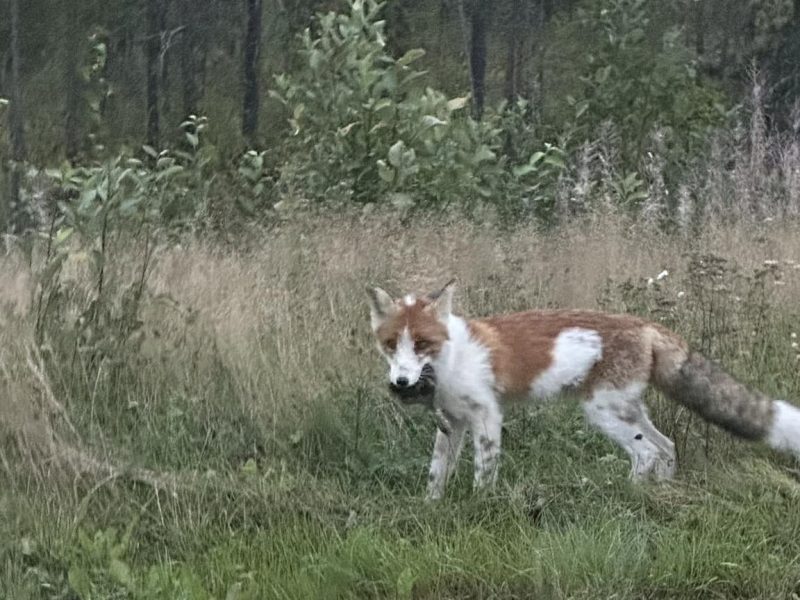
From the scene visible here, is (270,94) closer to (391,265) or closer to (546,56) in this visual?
(546,56)

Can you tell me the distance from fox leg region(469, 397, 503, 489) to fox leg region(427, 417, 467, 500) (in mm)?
80

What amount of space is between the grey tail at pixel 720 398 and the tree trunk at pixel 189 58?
817 cm

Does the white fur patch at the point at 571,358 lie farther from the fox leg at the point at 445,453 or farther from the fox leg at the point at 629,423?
the fox leg at the point at 445,453

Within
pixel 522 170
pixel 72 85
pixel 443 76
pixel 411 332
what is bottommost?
pixel 411 332

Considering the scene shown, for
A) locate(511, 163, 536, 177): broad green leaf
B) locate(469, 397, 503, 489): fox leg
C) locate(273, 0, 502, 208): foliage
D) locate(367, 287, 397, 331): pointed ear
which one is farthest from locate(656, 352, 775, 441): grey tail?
locate(511, 163, 536, 177): broad green leaf

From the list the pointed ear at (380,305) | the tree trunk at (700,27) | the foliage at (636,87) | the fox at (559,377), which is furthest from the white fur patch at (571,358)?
the tree trunk at (700,27)

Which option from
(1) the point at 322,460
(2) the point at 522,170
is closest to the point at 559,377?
(1) the point at 322,460

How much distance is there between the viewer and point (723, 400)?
5500 mm

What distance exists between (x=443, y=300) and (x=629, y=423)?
3.50ft

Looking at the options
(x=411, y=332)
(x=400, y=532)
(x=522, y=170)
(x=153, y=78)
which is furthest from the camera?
(x=153, y=78)

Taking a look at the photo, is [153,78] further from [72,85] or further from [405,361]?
[405,361]

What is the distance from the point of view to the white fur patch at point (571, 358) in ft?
18.5

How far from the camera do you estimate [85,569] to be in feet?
14.6

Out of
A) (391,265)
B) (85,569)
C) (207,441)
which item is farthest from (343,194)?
(85,569)
